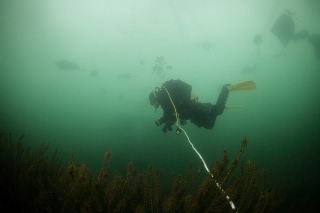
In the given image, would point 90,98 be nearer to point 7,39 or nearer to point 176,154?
point 7,39

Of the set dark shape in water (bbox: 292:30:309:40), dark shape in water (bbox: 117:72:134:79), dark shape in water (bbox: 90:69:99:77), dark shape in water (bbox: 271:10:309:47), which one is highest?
dark shape in water (bbox: 90:69:99:77)

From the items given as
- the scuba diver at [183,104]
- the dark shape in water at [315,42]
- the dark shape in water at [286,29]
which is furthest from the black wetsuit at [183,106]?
the dark shape in water at [315,42]

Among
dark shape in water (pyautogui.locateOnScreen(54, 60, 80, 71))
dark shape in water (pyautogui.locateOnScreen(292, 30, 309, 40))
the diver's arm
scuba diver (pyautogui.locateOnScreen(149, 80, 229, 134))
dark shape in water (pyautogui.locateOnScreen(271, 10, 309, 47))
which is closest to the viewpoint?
scuba diver (pyautogui.locateOnScreen(149, 80, 229, 134))

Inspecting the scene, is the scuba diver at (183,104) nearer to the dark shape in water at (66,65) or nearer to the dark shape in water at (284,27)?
the dark shape in water at (284,27)

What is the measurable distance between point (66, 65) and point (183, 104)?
59.4m

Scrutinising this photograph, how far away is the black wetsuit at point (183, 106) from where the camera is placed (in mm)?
6230

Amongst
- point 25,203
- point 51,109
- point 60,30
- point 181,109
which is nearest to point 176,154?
point 181,109

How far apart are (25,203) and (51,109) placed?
101 metres

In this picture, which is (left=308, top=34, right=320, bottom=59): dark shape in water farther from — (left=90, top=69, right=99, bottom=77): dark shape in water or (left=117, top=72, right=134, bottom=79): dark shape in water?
(left=90, top=69, right=99, bottom=77): dark shape in water

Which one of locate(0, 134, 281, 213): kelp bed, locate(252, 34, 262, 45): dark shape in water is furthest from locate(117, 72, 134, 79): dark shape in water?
locate(0, 134, 281, 213): kelp bed

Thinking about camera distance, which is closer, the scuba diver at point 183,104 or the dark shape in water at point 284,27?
the scuba diver at point 183,104

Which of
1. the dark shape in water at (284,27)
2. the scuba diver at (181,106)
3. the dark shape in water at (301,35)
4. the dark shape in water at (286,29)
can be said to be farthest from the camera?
the dark shape in water at (301,35)

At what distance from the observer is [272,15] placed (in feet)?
121

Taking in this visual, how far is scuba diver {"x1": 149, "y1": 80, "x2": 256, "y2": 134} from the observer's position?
20.4 ft
